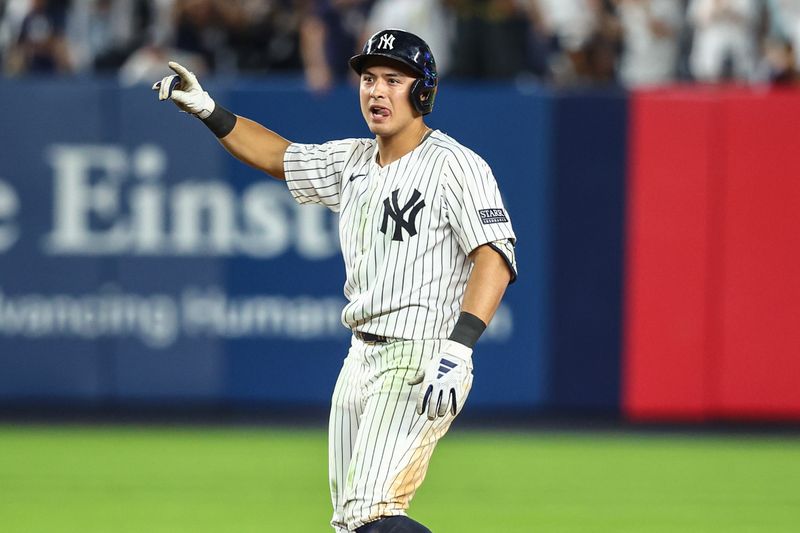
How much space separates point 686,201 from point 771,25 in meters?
3.37

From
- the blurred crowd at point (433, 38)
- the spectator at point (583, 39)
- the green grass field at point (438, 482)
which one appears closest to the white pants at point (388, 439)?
the green grass field at point (438, 482)

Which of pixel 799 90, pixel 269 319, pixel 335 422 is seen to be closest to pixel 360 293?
pixel 335 422

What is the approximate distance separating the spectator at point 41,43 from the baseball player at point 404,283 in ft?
24.8

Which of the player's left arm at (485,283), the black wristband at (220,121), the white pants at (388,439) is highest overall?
the black wristband at (220,121)

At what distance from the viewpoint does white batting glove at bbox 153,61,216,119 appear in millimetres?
5617

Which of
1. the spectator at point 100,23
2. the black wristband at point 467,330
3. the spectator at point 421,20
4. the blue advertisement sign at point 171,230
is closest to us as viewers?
the black wristband at point 467,330

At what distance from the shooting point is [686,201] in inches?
432

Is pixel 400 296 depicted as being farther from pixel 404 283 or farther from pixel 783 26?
pixel 783 26

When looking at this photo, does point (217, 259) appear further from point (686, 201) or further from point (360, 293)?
point (360, 293)

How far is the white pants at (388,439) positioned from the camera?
519 centimetres

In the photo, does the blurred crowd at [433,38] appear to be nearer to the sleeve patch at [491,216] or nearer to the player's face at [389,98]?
the player's face at [389,98]

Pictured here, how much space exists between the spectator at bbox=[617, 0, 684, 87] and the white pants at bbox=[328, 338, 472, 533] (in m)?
8.91

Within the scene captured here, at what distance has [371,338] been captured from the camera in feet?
17.8

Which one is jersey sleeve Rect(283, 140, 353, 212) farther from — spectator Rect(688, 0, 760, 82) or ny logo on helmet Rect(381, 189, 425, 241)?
spectator Rect(688, 0, 760, 82)
